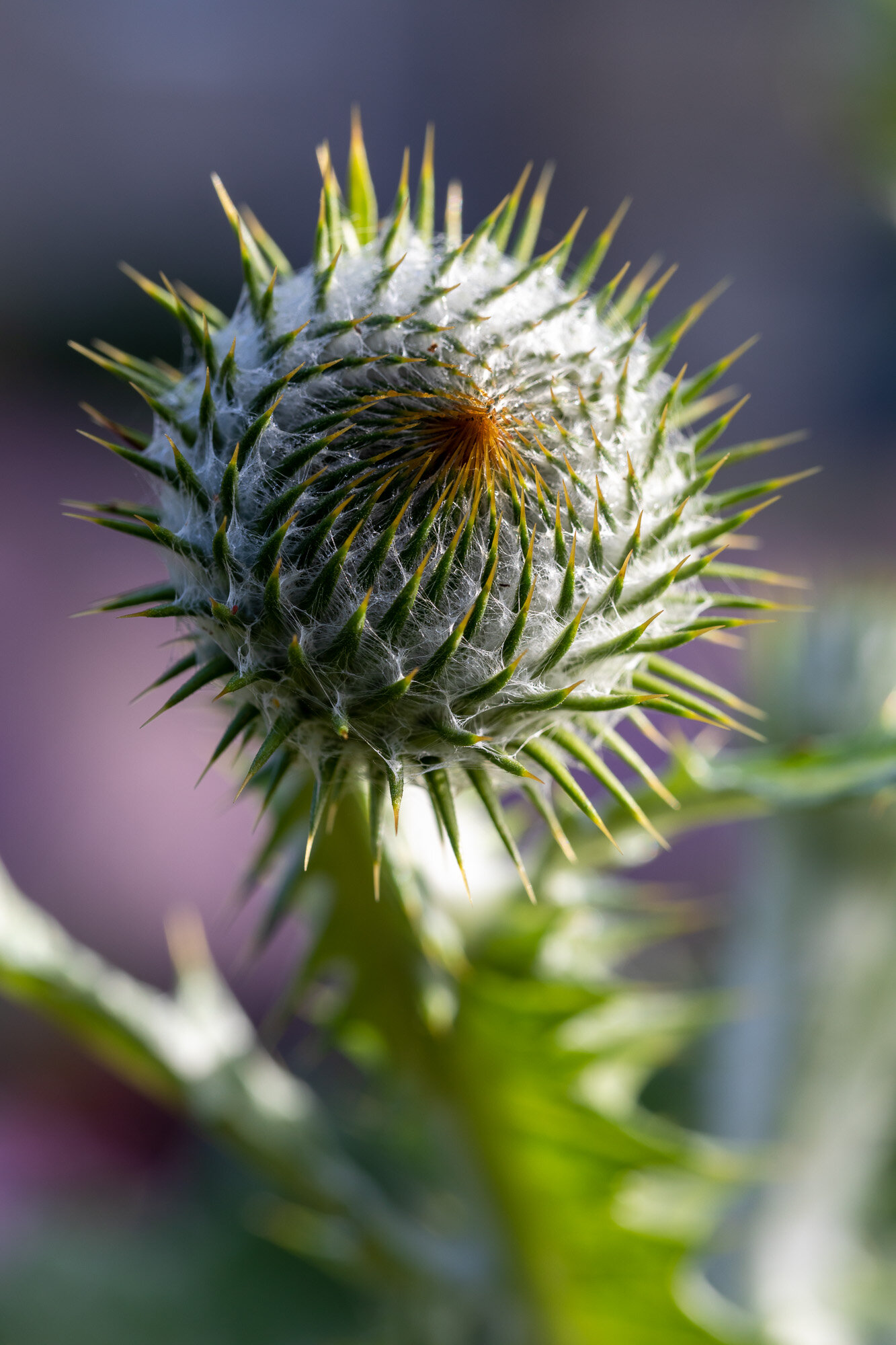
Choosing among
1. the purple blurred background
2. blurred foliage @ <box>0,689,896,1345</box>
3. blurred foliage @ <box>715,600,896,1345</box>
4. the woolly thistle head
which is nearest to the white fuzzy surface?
the woolly thistle head

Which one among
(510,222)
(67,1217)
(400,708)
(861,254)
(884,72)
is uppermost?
(861,254)

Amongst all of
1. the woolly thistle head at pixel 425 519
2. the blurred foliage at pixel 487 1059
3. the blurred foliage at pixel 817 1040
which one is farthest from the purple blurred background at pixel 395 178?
the woolly thistle head at pixel 425 519

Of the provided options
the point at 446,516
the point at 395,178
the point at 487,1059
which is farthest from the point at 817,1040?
the point at 395,178

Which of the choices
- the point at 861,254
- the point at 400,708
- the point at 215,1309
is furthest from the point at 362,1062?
the point at 861,254

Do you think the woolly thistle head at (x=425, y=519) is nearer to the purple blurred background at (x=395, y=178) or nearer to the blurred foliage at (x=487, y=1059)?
the blurred foliage at (x=487, y=1059)

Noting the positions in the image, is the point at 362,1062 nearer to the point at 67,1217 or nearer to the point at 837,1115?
the point at 837,1115

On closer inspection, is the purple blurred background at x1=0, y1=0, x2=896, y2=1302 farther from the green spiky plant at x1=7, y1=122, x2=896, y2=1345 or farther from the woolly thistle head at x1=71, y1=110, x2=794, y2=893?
the woolly thistle head at x1=71, y1=110, x2=794, y2=893
